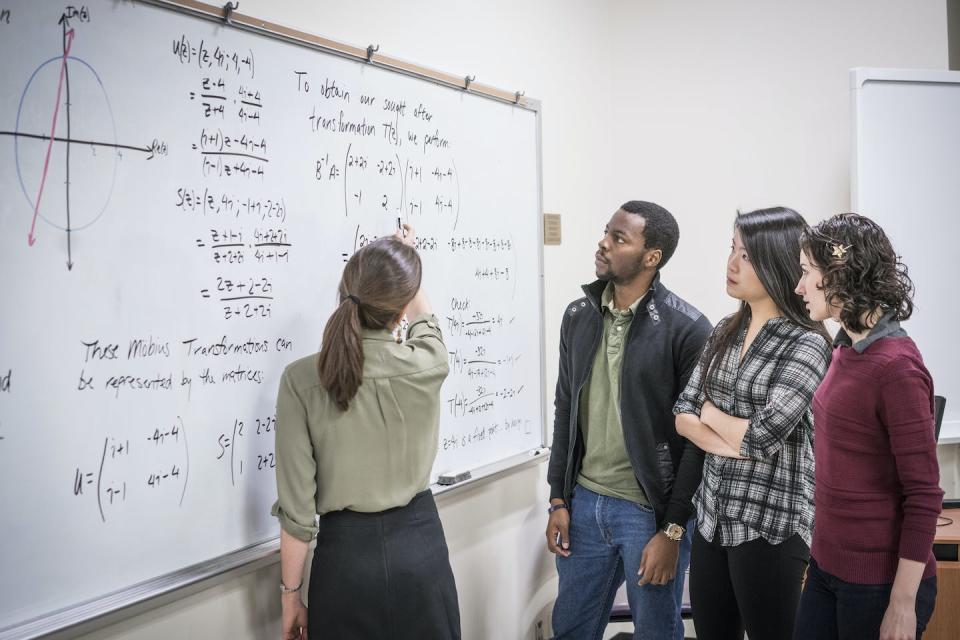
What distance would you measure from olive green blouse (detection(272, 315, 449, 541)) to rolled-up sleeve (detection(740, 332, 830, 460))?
74 cm

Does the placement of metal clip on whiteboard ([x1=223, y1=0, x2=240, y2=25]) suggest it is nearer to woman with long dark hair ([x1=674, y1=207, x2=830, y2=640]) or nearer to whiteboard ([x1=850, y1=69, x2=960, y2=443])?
woman with long dark hair ([x1=674, y1=207, x2=830, y2=640])

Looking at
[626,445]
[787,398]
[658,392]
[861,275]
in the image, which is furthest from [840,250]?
[626,445]

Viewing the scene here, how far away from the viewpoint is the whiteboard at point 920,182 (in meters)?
2.71

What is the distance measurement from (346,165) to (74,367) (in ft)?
2.52

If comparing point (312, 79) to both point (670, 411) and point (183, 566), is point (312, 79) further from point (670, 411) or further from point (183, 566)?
point (670, 411)

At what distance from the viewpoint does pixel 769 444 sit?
5.45ft

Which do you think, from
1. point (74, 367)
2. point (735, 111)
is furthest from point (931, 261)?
point (74, 367)

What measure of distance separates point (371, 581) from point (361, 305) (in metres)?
0.53

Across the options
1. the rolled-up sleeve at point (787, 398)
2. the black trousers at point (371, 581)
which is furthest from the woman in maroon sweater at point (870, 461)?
the black trousers at point (371, 581)

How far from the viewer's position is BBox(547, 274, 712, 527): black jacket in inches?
75.5

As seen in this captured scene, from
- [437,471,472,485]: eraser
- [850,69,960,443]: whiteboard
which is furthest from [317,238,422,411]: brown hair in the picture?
[850,69,960,443]: whiteboard

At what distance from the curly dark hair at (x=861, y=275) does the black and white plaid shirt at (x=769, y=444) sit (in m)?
0.23

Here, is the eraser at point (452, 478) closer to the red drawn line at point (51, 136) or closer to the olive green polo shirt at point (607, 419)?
the olive green polo shirt at point (607, 419)

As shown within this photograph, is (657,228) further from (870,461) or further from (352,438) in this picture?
(352,438)
